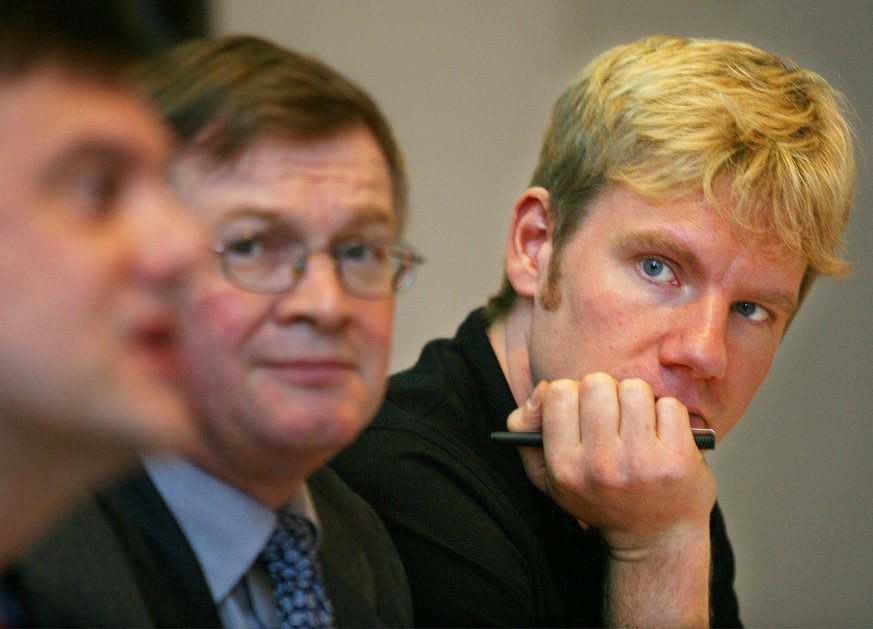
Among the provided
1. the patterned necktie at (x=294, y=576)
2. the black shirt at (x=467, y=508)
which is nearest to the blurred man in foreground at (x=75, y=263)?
the patterned necktie at (x=294, y=576)

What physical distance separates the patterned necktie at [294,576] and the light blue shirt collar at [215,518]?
2cm

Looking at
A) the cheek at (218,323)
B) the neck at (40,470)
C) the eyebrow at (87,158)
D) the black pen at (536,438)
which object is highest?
the eyebrow at (87,158)

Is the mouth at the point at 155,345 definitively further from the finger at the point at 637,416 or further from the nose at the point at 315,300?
the finger at the point at 637,416

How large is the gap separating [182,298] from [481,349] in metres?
0.77

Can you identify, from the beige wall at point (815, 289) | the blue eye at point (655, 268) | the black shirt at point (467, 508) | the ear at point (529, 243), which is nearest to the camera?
the black shirt at point (467, 508)

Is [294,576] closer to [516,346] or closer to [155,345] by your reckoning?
[155,345]

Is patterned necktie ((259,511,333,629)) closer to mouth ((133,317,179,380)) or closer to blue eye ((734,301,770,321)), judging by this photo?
mouth ((133,317,179,380))

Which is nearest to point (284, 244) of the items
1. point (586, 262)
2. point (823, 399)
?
point (586, 262)

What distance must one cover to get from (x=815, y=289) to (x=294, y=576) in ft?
6.26

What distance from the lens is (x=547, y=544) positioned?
4.51 feet

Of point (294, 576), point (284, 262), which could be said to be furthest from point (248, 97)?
point (294, 576)

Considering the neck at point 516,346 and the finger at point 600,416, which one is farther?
the neck at point 516,346

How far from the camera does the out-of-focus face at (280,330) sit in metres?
0.78

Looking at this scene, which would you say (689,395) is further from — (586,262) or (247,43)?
(247,43)
